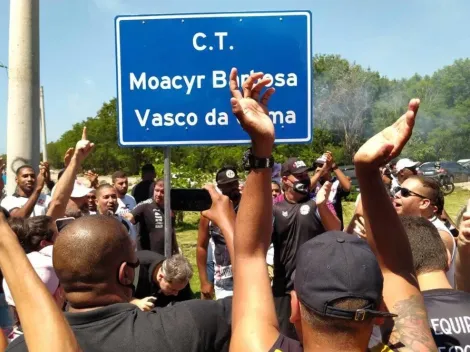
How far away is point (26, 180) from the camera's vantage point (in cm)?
627

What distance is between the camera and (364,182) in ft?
6.52

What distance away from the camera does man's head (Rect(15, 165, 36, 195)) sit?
6277 mm

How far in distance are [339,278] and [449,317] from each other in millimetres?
949

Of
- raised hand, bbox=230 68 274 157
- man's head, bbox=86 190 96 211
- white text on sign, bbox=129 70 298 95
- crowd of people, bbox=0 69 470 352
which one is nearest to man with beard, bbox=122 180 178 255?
man's head, bbox=86 190 96 211

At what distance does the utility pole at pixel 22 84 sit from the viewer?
6.49 m

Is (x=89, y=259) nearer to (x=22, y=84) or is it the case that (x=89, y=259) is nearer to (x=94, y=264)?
(x=94, y=264)

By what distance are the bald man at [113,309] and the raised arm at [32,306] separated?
1.05ft

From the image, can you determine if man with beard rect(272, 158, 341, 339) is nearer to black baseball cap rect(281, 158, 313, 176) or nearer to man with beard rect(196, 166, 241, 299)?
black baseball cap rect(281, 158, 313, 176)

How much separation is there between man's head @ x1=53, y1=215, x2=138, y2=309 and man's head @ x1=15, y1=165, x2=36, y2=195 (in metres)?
4.37

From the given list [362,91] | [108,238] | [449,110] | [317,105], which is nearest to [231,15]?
[108,238]

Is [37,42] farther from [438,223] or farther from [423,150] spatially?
[423,150]

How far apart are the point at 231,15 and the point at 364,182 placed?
2.03 m

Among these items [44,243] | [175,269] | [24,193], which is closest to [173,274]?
[175,269]

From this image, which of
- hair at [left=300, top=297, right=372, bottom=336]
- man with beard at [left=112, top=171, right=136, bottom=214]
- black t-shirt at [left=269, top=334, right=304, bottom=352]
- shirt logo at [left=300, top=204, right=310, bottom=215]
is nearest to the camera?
hair at [left=300, top=297, right=372, bottom=336]
